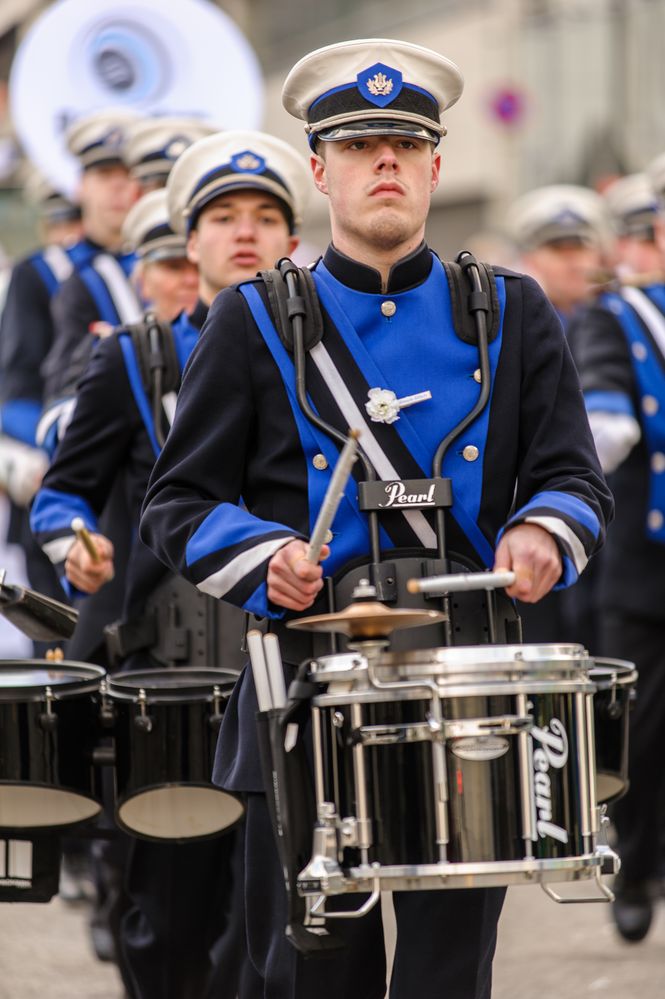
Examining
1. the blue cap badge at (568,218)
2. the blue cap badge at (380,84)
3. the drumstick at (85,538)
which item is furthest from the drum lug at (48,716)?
the blue cap badge at (568,218)

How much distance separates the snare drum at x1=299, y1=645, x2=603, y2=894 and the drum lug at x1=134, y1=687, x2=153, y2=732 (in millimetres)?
1490

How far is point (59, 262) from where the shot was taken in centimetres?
923

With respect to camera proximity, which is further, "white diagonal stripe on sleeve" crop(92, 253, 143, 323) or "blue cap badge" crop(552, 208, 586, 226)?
"blue cap badge" crop(552, 208, 586, 226)

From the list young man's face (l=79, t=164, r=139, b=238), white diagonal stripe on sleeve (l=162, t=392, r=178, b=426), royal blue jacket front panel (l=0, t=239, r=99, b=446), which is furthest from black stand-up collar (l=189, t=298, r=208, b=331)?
young man's face (l=79, t=164, r=139, b=238)

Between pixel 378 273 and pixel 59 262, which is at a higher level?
pixel 59 262

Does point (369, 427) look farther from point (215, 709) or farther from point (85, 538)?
point (85, 538)

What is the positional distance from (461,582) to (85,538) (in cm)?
189

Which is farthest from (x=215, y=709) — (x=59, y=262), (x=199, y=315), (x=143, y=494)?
(x=59, y=262)

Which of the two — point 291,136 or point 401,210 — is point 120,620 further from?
point 291,136

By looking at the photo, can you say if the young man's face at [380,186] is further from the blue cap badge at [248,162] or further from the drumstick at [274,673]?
the blue cap badge at [248,162]

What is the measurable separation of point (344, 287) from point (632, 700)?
177cm

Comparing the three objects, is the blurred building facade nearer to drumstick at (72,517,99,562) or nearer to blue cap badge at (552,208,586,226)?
blue cap badge at (552,208,586,226)

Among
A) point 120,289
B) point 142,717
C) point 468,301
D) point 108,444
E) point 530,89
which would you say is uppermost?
point 530,89

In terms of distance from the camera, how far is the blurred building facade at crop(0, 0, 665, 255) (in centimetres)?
2344
